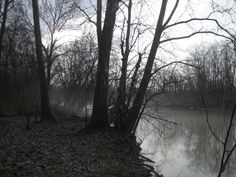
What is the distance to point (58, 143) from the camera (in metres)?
7.41

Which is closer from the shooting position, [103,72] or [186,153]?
[103,72]

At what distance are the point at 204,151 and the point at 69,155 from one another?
8224mm

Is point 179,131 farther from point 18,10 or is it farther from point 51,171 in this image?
point 51,171

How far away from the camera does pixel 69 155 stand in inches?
249

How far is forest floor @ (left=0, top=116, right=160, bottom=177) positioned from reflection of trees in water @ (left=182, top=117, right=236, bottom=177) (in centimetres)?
311

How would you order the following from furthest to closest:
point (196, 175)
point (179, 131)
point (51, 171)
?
point (179, 131), point (196, 175), point (51, 171)

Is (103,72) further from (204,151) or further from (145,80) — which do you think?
(204,151)

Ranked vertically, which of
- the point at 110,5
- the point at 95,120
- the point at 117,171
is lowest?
the point at 117,171

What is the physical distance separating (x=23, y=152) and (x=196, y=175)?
552 centimetres

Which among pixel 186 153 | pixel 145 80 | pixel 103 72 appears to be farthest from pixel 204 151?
pixel 103 72

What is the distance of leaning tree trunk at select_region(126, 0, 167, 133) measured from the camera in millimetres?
9477

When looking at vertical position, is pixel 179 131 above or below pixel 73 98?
below

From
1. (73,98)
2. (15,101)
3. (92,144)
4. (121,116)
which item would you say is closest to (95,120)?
(121,116)

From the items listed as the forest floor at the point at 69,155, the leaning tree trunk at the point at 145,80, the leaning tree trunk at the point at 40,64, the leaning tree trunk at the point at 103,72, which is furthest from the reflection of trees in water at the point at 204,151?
the leaning tree trunk at the point at 40,64
